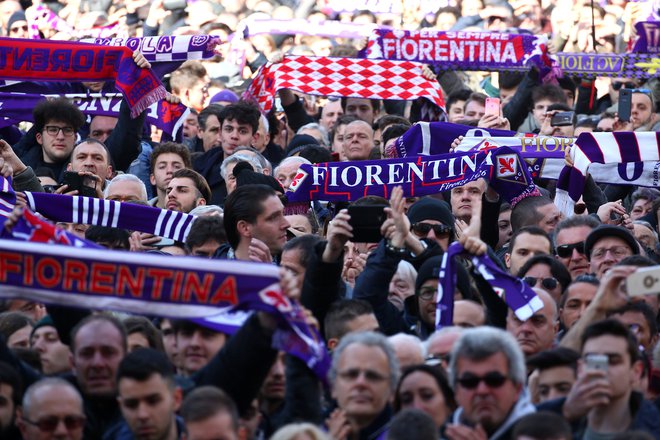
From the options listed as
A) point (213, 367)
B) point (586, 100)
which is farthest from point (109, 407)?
point (586, 100)

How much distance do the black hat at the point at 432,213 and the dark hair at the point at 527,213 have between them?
3.77ft

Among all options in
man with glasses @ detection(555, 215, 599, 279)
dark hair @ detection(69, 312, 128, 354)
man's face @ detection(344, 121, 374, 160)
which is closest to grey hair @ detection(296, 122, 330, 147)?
man's face @ detection(344, 121, 374, 160)

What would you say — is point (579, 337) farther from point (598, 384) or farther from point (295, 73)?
point (295, 73)

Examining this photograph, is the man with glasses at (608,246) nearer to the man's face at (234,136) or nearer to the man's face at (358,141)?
the man's face at (358,141)

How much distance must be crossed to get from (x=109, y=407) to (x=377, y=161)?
14.3 feet

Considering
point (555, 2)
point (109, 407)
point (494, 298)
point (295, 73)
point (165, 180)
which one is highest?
point (555, 2)

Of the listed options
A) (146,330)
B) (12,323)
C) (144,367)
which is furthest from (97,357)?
(12,323)

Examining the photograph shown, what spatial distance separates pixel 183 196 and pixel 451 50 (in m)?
4.84

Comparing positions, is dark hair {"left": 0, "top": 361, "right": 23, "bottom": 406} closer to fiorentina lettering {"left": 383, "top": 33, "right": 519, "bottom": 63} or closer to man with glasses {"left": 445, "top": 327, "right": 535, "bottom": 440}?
man with glasses {"left": 445, "top": 327, "right": 535, "bottom": 440}

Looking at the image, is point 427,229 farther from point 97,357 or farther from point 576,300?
point 97,357

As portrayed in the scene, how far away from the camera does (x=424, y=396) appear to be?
800cm

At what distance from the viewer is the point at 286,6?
21.2 metres

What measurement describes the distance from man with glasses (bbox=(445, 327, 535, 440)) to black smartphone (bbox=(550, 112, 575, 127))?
6559 mm

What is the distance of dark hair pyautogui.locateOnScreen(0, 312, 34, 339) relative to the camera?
9.52 metres
